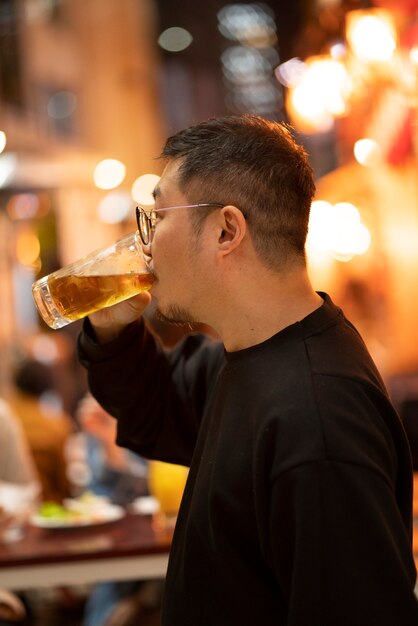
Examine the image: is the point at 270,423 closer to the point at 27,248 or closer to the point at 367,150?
the point at 367,150

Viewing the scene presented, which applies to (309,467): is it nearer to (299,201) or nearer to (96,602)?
(299,201)

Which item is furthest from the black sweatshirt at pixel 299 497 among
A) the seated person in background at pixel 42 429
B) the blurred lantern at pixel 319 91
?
the blurred lantern at pixel 319 91

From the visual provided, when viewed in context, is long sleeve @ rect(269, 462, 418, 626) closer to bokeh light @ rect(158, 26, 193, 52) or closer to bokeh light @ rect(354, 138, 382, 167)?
bokeh light @ rect(354, 138, 382, 167)

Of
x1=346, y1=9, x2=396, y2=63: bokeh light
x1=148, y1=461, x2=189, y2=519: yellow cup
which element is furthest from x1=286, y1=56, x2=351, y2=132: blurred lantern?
x1=148, y1=461, x2=189, y2=519: yellow cup

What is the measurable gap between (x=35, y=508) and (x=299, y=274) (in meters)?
2.35

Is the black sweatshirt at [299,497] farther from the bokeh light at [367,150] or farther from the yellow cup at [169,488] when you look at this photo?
the bokeh light at [367,150]

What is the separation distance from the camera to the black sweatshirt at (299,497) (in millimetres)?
1351

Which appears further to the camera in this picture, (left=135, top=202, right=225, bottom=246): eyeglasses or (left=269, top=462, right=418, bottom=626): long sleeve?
(left=135, top=202, right=225, bottom=246): eyeglasses

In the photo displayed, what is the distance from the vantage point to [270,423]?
57.5 inches

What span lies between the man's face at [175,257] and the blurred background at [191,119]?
266cm

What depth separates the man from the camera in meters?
1.36

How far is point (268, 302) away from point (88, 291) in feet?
1.55

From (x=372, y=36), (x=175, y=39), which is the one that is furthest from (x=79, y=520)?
(x=175, y=39)

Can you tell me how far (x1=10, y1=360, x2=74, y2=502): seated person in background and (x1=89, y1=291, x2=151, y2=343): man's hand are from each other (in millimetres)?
2742
